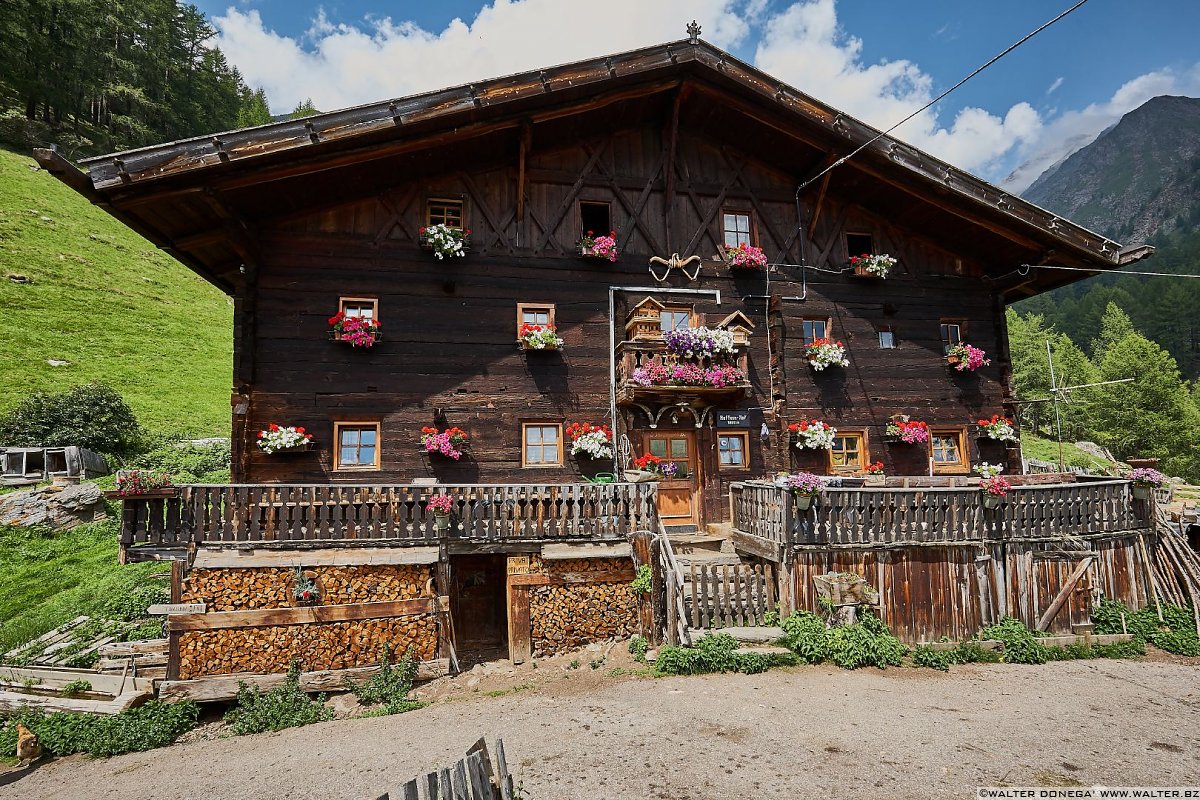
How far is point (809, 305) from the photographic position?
54.7ft

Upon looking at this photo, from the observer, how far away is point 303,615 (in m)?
10.5

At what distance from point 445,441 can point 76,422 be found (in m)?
17.2

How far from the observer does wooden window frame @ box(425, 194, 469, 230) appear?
14.9m

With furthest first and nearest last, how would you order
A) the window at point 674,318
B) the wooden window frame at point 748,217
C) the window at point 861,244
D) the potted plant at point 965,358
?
the window at point 861,244
the potted plant at point 965,358
the wooden window frame at point 748,217
the window at point 674,318

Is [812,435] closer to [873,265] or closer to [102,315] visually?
[873,265]

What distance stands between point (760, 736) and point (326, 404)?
35.7 feet

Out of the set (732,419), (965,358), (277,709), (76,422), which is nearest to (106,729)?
(277,709)

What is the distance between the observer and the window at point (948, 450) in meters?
16.7

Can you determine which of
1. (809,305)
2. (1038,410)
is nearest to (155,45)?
(809,305)

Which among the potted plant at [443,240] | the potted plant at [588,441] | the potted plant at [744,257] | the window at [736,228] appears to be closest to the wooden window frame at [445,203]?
the potted plant at [443,240]

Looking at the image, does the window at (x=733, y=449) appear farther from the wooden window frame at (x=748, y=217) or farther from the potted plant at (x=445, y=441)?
the potted plant at (x=445, y=441)

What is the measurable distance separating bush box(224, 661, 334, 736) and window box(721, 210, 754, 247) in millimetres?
13959

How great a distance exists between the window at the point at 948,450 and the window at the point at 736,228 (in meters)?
7.43

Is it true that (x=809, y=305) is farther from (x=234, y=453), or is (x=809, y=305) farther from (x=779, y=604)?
(x=234, y=453)
